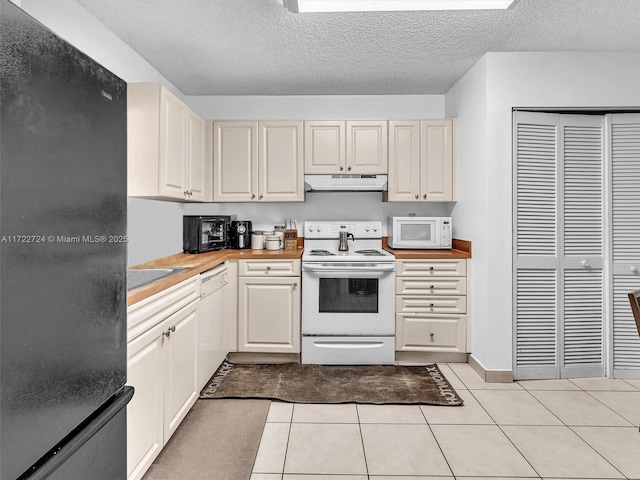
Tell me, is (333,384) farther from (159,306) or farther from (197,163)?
(197,163)

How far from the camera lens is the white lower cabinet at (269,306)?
3332 mm

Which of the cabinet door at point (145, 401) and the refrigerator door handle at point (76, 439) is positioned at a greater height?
the refrigerator door handle at point (76, 439)

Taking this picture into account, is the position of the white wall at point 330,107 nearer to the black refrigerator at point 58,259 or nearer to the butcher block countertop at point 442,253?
the butcher block countertop at point 442,253

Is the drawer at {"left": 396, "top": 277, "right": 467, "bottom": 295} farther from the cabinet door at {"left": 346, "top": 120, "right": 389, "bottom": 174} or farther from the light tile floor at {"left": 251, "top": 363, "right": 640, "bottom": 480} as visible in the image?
the cabinet door at {"left": 346, "top": 120, "right": 389, "bottom": 174}

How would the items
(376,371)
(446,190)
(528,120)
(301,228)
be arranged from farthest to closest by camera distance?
(301,228)
(446,190)
(376,371)
(528,120)

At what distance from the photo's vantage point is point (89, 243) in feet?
2.74

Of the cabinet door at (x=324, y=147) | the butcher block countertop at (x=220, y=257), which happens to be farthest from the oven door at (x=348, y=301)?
the cabinet door at (x=324, y=147)

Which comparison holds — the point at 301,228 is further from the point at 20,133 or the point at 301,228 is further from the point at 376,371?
the point at 20,133

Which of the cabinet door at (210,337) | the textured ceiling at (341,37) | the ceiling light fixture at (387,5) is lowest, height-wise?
the cabinet door at (210,337)

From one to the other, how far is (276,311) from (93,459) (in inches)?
98.3

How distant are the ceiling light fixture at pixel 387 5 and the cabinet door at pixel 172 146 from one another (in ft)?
3.36

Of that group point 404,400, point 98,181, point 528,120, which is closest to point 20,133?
point 98,181

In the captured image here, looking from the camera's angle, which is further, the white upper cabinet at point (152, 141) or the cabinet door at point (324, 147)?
the cabinet door at point (324, 147)

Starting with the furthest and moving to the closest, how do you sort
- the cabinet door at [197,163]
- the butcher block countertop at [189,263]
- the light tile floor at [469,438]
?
the cabinet door at [197,163] < the light tile floor at [469,438] < the butcher block countertop at [189,263]
